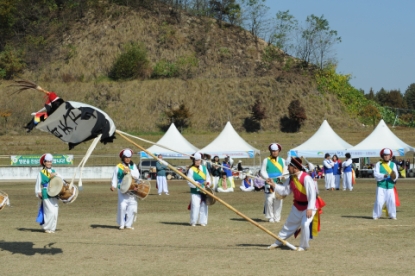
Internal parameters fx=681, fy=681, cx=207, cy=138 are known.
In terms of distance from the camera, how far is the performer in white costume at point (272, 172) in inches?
632

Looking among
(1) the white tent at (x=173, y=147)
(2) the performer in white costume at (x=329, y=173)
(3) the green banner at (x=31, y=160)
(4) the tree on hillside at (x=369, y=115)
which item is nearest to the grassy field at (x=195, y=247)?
(2) the performer in white costume at (x=329, y=173)

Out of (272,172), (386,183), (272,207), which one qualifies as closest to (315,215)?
(272,172)

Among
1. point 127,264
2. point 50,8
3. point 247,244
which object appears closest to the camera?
point 127,264

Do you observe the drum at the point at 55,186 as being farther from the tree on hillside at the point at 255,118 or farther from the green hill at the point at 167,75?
the tree on hillside at the point at 255,118

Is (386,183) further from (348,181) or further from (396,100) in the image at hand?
(396,100)

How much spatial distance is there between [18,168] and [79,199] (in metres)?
19.4

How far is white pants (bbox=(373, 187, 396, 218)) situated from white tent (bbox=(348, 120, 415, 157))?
21.7 metres

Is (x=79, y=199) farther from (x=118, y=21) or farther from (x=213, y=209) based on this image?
(x=118, y=21)

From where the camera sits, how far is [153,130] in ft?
215

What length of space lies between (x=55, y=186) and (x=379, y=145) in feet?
95.9

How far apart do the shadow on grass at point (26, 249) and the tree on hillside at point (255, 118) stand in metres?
52.4

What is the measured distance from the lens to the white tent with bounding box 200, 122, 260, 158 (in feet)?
131

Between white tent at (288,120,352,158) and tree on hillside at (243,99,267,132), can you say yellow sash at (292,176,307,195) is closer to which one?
white tent at (288,120,352,158)

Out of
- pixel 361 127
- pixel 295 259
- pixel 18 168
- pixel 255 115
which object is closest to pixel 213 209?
pixel 295 259
